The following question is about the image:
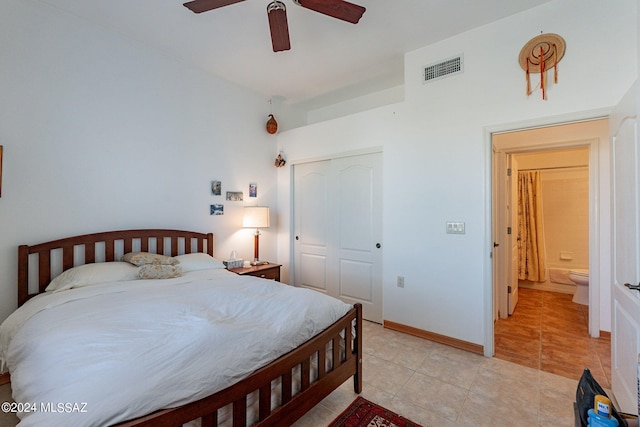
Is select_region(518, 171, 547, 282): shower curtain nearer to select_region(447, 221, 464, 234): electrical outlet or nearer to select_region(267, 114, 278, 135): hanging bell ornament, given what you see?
select_region(447, 221, 464, 234): electrical outlet

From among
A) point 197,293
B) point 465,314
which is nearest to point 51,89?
point 197,293

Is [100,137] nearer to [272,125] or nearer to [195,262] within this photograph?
[195,262]

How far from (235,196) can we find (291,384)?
2.65 m

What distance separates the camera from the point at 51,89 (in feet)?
7.68

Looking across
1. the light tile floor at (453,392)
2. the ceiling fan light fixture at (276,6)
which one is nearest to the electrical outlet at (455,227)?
the light tile floor at (453,392)

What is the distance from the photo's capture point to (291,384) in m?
1.52

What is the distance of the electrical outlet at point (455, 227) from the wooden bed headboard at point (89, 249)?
272 centimetres

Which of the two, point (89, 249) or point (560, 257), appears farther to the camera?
point (560, 257)

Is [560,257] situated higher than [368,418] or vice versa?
[560,257]

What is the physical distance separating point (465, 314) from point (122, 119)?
12.4ft

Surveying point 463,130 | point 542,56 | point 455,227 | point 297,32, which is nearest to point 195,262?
point 297,32

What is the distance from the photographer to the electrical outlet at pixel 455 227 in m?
2.65

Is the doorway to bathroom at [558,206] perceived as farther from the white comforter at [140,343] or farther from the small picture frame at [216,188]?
the small picture frame at [216,188]

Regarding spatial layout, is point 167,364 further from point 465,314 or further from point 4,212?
point 465,314
